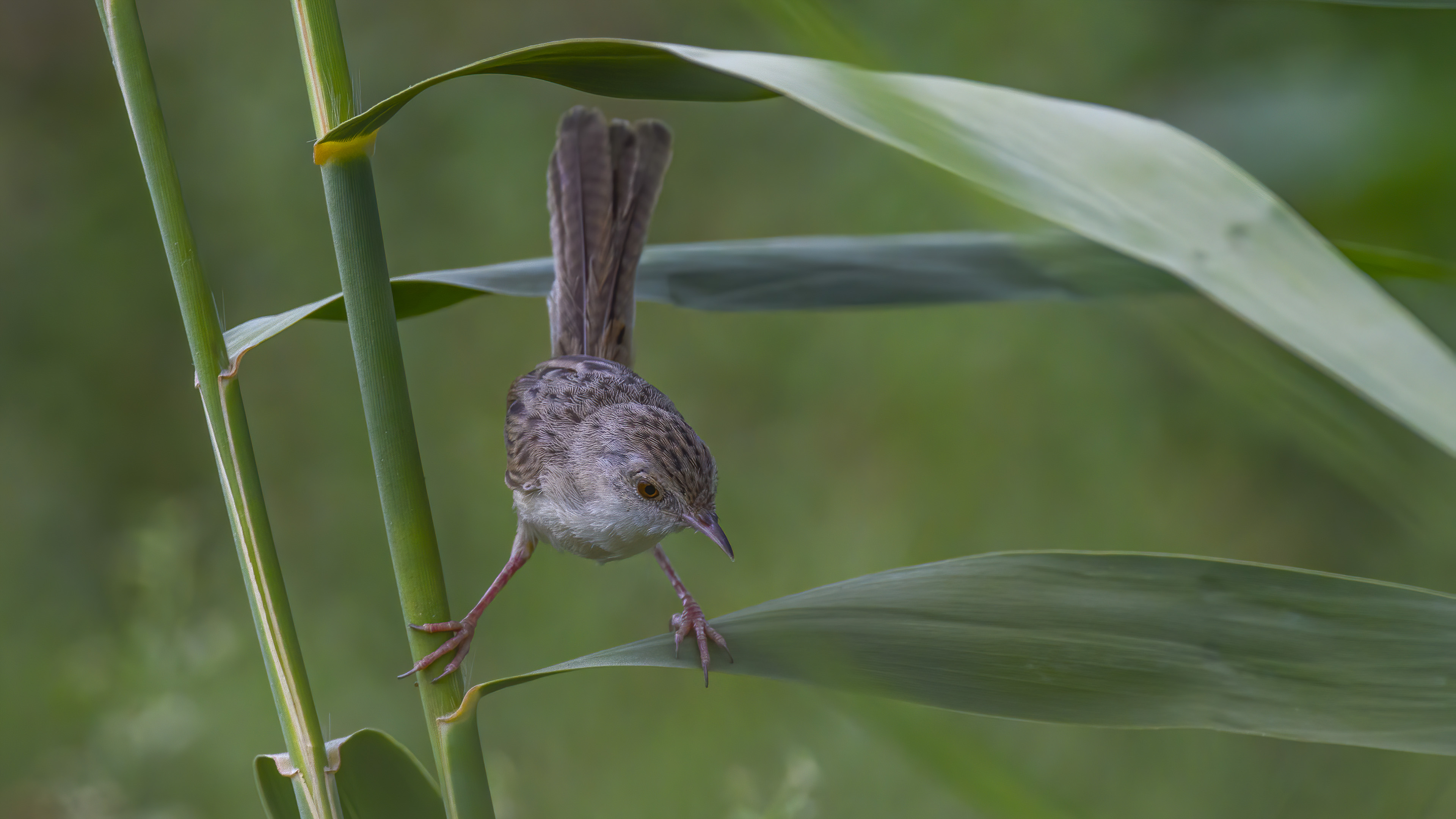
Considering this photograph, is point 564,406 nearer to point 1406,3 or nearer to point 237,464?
point 237,464

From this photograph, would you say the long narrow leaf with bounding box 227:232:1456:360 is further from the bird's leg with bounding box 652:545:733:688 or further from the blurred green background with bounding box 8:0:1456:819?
the blurred green background with bounding box 8:0:1456:819

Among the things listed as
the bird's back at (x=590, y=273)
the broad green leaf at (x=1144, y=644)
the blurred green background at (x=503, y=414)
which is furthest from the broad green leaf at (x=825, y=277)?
the blurred green background at (x=503, y=414)

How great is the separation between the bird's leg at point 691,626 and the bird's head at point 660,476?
4.8 inches

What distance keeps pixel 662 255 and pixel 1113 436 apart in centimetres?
292

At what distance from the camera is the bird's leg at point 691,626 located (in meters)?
0.98

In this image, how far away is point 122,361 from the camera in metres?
4.29

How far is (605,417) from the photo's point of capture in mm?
1735

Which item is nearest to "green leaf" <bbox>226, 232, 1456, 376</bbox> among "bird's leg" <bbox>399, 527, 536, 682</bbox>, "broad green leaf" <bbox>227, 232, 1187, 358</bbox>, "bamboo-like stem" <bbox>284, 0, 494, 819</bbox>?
"broad green leaf" <bbox>227, 232, 1187, 358</bbox>

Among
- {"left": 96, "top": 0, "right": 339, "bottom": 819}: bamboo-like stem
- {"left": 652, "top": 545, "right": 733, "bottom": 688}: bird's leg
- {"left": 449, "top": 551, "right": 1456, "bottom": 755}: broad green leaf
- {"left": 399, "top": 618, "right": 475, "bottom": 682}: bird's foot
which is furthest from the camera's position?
{"left": 652, "top": 545, "right": 733, "bottom": 688}: bird's leg

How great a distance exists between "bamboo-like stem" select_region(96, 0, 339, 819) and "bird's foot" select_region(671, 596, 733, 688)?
1.08 ft

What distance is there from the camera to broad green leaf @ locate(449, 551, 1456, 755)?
25.1 inches

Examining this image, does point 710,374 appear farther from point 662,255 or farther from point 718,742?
point 662,255

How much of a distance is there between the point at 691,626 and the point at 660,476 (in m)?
0.29

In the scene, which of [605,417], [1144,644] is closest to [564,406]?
[605,417]
